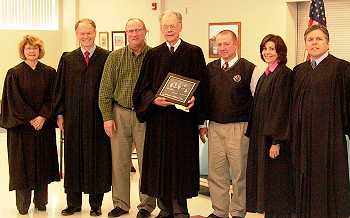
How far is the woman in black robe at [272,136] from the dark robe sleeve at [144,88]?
2.82ft

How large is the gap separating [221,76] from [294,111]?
733 mm

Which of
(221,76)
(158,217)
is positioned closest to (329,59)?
(221,76)

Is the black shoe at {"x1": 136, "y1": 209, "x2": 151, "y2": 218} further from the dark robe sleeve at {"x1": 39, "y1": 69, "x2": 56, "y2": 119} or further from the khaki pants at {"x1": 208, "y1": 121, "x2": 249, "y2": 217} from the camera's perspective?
the dark robe sleeve at {"x1": 39, "y1": 69, "x2": 56, "y2": 119}

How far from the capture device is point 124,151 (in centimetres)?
477

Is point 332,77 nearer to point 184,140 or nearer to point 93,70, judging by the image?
point 184,140

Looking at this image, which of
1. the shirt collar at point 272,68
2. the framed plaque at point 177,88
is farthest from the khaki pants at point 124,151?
the shirt collar at point 272,68

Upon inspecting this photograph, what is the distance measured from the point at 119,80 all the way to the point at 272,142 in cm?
142

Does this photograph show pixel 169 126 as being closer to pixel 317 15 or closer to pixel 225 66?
pixel 225 66

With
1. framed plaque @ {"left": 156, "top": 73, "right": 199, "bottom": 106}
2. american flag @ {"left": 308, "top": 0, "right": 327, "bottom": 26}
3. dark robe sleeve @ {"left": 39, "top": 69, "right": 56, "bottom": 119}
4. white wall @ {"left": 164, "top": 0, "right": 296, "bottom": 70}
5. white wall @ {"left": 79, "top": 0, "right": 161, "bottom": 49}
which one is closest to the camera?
framed plaque @ {"left": 156, "top": 73, "right": 199, "bottom": 106}

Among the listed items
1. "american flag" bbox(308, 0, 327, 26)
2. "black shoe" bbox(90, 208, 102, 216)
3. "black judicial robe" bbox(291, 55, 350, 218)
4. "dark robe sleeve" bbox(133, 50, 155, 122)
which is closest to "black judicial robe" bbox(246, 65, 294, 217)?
"black judicial robe" bbox(291, 55, 350, 218)

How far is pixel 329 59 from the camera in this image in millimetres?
3816

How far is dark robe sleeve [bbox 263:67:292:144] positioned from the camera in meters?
3.96

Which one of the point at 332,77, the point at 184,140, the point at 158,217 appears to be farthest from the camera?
the point at 158,217

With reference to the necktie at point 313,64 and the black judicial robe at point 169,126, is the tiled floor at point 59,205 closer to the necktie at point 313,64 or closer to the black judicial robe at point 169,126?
the black judicial robe at point 169,126
